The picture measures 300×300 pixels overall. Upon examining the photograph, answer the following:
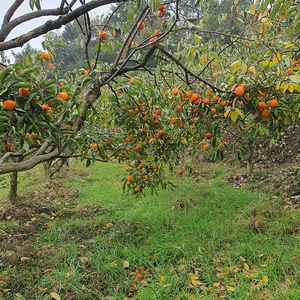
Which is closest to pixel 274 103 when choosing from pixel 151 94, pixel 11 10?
pixel 151 94

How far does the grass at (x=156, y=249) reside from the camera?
81.9 inches

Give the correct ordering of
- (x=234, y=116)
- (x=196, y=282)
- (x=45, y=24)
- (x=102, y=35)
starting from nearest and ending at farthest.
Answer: (x=45, y=24) < (x=234, y=116) < (x=102, y=35) < (x=196, y=282)

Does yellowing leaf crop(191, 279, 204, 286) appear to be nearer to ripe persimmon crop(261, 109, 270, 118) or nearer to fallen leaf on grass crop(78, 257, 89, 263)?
fallen leaf on grass crop(78, 257, 89, 263)

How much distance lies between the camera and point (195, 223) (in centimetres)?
325

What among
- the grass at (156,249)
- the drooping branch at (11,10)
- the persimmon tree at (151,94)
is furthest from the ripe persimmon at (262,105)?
the drooping branch at (11,10)

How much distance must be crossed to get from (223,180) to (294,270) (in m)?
3.52

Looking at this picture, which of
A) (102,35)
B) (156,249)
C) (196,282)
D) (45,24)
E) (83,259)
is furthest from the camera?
(156,249)

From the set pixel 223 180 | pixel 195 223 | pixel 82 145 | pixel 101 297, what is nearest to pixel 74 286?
pixel 101 297

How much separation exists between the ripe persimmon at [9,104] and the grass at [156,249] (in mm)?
1645

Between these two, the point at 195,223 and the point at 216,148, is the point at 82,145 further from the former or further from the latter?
the point at 195,223

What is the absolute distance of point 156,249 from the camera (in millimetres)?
2713

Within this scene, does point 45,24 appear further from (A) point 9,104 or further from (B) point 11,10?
(A) point 9,104

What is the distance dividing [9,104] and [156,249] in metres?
2.15

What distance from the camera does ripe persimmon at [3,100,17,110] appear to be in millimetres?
1233
